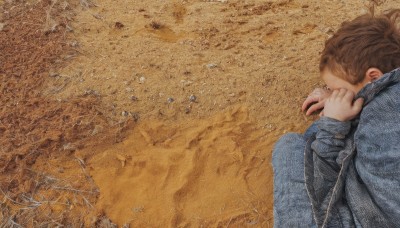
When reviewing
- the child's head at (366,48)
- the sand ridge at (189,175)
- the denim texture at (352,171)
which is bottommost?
the sand ridge at (189,175)

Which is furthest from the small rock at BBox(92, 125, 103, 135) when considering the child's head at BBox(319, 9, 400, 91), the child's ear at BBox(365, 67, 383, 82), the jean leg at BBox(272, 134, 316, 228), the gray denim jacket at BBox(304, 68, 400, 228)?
the child's ear at BBox(365, 67, 383, 82)

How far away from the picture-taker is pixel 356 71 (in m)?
2.08

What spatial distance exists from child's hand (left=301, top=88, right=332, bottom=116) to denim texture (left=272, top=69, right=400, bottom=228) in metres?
0.51

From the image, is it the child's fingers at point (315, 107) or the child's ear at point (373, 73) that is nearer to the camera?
the child's ear at point (373, 73)

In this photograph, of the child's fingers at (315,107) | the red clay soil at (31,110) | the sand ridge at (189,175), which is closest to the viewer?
the sand ridge at (189,175)

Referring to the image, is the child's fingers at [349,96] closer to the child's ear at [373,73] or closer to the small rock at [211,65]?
the child's ear at [373,73]

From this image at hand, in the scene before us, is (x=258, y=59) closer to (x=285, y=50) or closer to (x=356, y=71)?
(x=285, y=50)

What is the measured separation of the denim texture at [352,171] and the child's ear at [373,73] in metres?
0.12

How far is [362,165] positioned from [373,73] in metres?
0.47

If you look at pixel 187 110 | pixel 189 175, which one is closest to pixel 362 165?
pixel 189 175

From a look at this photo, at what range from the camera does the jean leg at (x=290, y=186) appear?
1.98m

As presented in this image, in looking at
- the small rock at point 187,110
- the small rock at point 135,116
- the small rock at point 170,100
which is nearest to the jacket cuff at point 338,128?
the small rock at point 187,110

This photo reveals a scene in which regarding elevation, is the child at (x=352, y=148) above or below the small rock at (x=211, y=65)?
above

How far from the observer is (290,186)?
209cm
